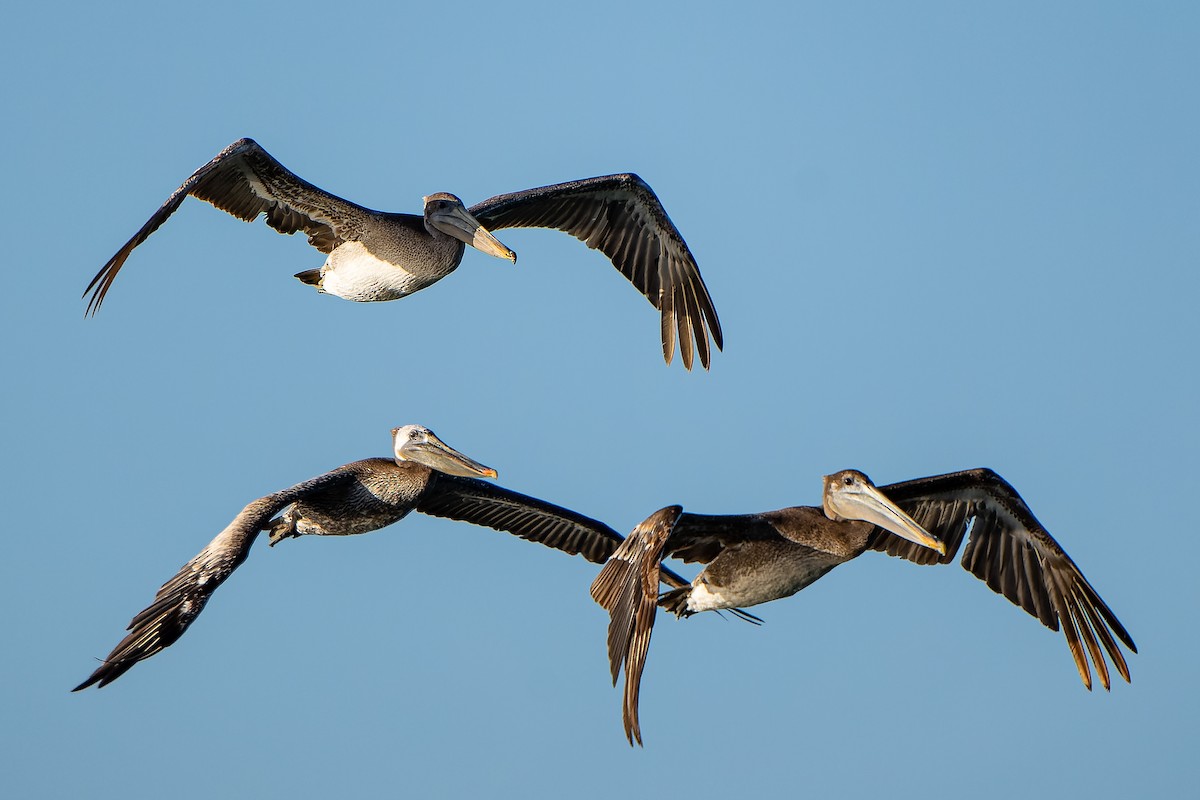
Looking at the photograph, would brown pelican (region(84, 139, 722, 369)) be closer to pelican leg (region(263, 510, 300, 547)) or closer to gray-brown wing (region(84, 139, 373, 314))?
gray-brown wing (region(84, 139, 373, 314))

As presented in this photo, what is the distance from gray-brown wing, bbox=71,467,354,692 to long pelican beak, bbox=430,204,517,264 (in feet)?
11.2

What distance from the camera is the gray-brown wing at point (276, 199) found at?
42.9ft

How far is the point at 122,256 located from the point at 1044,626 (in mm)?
6980

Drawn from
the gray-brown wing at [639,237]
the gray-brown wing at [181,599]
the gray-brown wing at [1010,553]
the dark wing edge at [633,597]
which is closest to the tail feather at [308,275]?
the gray-brown wing at [639,237]

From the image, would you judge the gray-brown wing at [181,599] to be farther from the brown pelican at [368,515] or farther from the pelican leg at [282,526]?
the pelican leg at [282,526]

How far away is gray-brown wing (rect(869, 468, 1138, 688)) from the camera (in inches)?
499

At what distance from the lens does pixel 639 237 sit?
1479 centimetres

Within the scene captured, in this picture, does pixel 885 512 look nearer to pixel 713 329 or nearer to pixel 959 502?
pixel 959 502

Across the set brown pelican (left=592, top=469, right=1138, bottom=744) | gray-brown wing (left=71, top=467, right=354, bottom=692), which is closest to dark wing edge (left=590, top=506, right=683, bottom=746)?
brown pelican (left=592, top=469, right=1138, bottom=744)

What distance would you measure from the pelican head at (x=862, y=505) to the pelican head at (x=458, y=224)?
10.4 ft

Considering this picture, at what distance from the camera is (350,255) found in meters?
13.5

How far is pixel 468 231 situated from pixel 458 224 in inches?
3.7

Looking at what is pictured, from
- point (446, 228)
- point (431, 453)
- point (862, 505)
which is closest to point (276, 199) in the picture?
point (446, 228)

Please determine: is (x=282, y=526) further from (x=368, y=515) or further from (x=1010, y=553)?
(x=1010, y=553)
